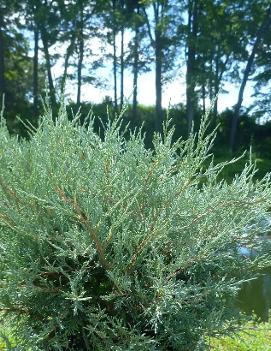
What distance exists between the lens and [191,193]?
3197mm

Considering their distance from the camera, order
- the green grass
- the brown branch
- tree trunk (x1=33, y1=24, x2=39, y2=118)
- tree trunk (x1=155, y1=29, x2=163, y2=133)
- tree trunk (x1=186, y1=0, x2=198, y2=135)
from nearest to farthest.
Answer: the brown branch → the green grass → tree trunk (x1=186, y1=0, x2=198, y2=135) → tree trunk (x1=155, y1=29, x2=163, y2=133) → tree trunk (x1=33, y1=24, x2=39, y2=118)

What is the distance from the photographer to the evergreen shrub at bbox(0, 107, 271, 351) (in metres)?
2.70

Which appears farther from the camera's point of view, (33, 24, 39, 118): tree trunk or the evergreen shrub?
(33, 24, 39, 118): tree trunk

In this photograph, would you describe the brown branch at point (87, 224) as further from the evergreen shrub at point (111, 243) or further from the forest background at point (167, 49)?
the forest background at point (167, 49)

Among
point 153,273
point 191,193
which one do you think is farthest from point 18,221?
point 191,193

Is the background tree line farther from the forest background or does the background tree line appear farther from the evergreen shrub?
the evergreen shrub

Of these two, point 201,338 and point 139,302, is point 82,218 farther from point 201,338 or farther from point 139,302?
point 201,338

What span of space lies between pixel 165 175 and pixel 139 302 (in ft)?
2.30

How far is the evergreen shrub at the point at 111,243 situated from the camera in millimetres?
2703

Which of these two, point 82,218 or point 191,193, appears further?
point 191,193

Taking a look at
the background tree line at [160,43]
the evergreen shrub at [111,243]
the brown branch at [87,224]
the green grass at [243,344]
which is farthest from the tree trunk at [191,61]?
the brown branch at [87,224]

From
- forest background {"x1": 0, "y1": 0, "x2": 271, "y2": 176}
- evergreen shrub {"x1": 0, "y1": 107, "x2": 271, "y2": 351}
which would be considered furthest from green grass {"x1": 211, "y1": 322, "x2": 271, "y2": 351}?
forest background {"x1": 0, "y1": 0, "x2": 271, "y2": 176}

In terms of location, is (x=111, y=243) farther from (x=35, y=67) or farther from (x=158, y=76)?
(x=35, y=67)

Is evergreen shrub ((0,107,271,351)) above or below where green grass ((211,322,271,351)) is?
above
